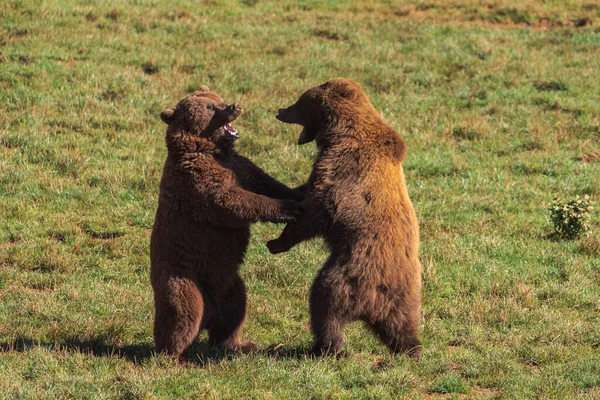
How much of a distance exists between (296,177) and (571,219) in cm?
390

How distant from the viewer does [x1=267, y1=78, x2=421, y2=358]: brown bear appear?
7234 millimetres

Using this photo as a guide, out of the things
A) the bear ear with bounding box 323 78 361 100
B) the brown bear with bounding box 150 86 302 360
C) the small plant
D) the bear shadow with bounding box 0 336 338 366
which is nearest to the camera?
the brown bear with bounding box 150 86 302 360

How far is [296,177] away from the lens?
12.8 meters

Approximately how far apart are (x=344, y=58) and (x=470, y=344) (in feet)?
33.4

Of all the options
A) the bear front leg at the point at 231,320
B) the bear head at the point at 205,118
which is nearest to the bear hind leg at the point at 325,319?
the bear front leg at the point at 231,320

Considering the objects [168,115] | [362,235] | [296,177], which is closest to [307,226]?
[362,235]

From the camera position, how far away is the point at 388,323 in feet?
24.1

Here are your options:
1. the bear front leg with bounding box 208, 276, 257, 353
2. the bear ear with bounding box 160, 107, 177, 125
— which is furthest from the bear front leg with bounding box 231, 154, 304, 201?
the bear front leg with bounding box 208, 276, 257, 353

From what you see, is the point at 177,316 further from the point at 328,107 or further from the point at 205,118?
the point at 328,107

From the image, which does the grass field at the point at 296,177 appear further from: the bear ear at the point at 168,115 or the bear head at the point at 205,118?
the bear ear at the point at 168,115

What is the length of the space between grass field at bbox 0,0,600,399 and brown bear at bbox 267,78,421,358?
0.34 meters

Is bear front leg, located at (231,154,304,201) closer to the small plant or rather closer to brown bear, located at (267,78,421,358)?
brown bear, located at (267,78,421,358)

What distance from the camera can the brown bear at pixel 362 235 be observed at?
723cm

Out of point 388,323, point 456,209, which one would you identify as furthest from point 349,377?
point 456,209
